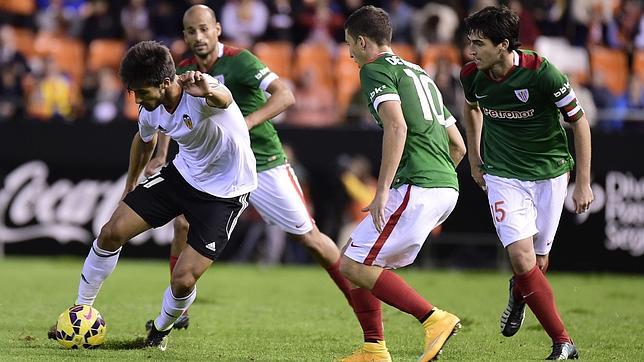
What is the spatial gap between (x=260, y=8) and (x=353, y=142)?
13.1ft

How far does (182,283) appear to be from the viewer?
7.15 m

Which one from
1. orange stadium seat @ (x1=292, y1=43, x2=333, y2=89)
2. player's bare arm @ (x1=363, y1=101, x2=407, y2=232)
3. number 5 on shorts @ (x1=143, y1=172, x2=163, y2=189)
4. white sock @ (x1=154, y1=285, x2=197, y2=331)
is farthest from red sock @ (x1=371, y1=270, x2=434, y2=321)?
orange stadium seat @ (x1=292, y1=43, x2=333, y2=89)

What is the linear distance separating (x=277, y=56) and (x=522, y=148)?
10.7 metres

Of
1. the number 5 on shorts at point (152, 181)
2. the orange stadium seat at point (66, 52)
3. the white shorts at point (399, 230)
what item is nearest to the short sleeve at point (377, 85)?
the white shorts at point (399, 230)

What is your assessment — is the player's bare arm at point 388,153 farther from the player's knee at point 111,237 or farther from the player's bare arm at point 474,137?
the player's knee at point 111,237

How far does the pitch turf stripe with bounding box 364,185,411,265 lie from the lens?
662 centimetres

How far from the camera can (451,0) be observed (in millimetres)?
18141

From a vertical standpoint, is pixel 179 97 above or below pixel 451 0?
above

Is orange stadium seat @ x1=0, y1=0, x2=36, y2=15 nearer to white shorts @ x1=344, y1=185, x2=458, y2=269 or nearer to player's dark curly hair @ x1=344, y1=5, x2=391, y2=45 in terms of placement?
player's dark curly hair @ x1=344, y1=5, x2=391, y2=45

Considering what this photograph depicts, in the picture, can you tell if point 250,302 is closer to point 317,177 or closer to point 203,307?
point 203,307

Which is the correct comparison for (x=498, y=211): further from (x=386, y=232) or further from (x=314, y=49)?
(x=314, y=49)

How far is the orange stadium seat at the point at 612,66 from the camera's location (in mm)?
17438

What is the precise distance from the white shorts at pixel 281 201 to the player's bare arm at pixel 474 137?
1.61 metres

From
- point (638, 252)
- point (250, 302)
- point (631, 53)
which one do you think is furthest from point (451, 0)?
point (250, 302)
